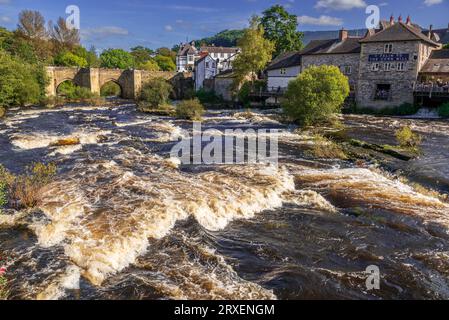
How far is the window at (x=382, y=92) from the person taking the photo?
41188 millimetres

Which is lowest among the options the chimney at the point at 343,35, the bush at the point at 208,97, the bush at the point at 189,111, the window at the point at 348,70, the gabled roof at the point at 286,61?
the bush at the point at 189,111

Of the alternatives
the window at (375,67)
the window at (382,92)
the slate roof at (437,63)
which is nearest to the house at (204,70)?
the window at (375,67)

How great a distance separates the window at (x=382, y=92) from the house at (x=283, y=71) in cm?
1079

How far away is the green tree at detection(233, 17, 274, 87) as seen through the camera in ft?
160

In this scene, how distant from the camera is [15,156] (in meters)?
19.8

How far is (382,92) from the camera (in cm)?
4159

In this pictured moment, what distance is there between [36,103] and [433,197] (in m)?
46.6

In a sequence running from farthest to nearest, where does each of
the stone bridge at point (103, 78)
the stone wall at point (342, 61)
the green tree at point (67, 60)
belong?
the green tree at point (67, 60) < the stone bridge at point (103, 78) < the stone wall at point (342, 61)

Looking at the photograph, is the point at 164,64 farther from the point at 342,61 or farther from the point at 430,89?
the point at 430,89

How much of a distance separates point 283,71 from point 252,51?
16.9ft

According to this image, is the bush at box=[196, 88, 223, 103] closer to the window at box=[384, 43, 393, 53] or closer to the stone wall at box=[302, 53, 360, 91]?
the stone wall at box=[302, 53, 360, 91]

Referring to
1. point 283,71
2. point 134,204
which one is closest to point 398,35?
point 283,71

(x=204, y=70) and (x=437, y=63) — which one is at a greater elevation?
(x=204, y=70)

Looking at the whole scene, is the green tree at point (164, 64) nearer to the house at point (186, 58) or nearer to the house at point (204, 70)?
the house at point (186, 58)
